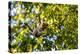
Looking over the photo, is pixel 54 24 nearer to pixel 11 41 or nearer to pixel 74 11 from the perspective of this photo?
pixel 74 11

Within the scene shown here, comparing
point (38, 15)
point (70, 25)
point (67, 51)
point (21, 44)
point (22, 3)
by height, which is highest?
point (22, 3)

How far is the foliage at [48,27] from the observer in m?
2.08

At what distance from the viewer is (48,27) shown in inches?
87.7

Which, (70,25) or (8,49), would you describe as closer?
(8,49)

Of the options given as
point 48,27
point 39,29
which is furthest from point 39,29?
point 48,27

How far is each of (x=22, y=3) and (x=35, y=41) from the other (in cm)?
50

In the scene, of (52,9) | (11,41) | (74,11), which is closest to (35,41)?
(11,41)

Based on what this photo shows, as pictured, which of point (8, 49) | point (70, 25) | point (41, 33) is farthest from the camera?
point (70, 25)

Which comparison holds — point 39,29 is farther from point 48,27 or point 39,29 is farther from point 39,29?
point 48,27

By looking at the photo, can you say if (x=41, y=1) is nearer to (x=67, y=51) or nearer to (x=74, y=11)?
(x=74, y=11)

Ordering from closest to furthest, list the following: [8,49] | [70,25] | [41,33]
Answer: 1. [8,49]
2. [41,33]
3. [70,25]

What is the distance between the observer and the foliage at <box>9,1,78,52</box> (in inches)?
82.0

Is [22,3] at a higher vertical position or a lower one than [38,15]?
higher

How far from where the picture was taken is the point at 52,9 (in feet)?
7.38
